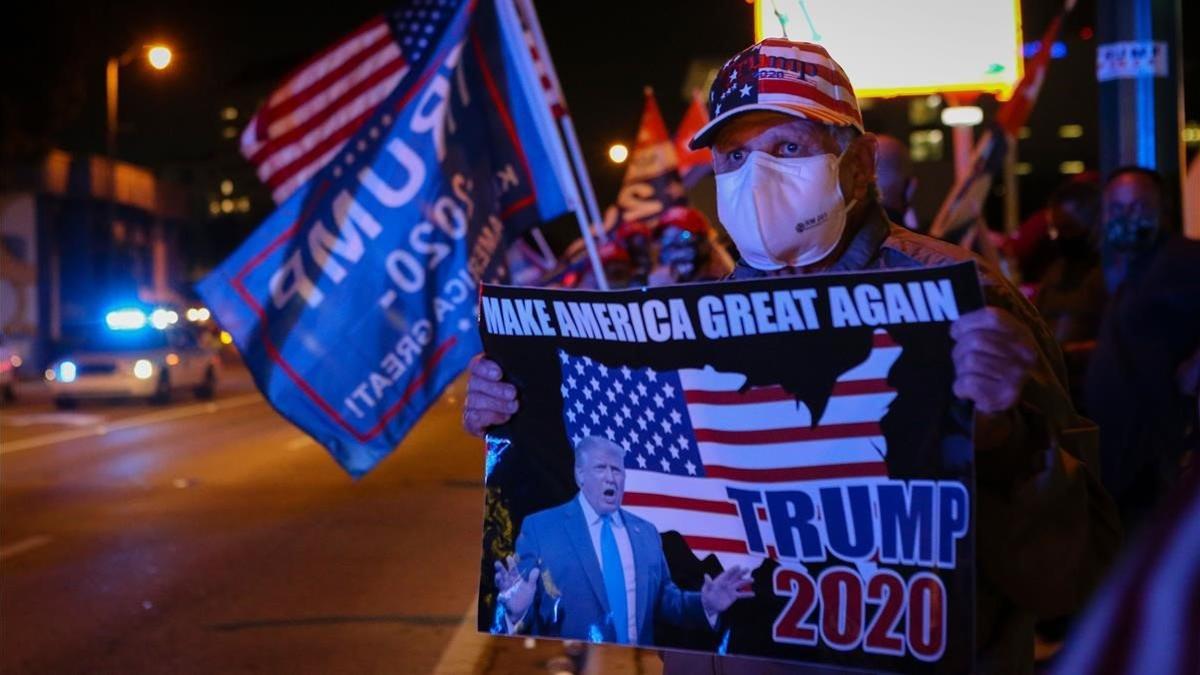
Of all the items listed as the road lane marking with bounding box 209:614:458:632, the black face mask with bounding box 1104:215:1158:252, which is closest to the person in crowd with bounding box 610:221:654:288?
the road lane marking with bounding box 209:614:458:632

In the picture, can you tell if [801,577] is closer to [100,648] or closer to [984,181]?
[100,648]

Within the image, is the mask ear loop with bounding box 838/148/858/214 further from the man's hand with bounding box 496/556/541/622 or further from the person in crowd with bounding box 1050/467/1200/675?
the person in crowd with bounding box 1050/467/1200/675

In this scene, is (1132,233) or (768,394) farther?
(1132,233)

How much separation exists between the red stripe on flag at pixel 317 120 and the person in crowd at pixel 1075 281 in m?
3.76

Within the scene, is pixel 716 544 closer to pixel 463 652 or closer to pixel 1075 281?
pixel 463 652

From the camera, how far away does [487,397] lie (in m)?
2.83

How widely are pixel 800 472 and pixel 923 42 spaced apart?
11043 mm

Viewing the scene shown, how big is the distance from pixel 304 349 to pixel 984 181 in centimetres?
477

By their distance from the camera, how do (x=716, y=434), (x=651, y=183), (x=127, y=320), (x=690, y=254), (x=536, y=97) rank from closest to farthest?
(x=716, y=434), (x=690, y=254), (x=536, y=97), (x=651, y=183), (x=127, y=320)

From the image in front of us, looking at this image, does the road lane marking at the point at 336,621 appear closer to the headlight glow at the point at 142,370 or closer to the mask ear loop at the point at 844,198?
the mask ear loop at the point at 844,198

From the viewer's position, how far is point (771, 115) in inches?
109

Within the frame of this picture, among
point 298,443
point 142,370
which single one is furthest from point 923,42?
point 142,370

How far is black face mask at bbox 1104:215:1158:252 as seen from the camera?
5.63 metres

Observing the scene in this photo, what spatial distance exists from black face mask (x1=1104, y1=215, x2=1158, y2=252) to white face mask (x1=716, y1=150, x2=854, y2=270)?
328 centimetres
